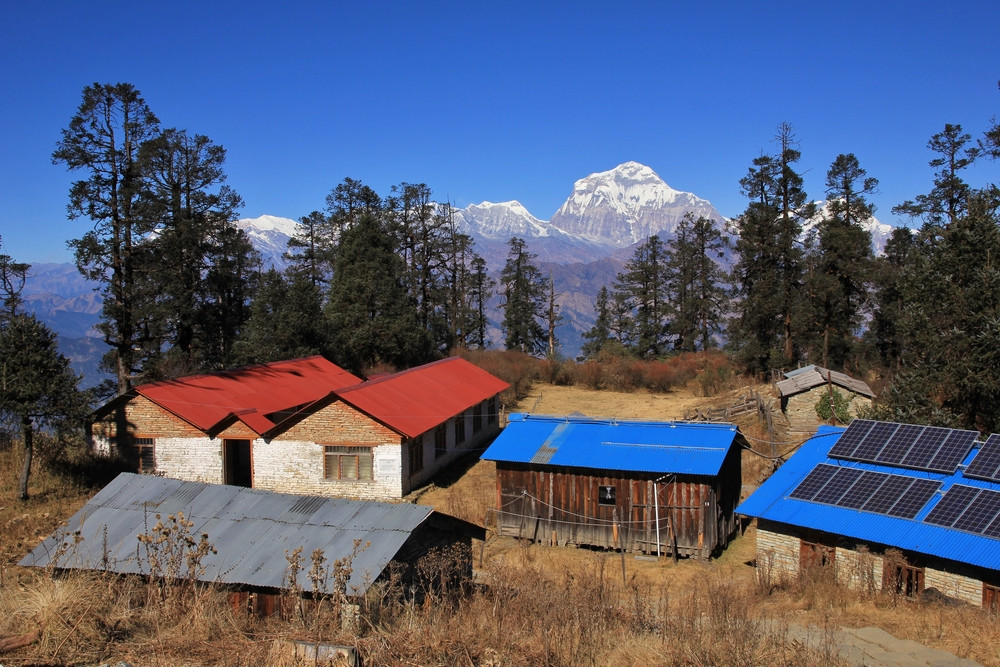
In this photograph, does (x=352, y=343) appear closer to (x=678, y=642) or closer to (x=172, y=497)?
(x=172, y=497)

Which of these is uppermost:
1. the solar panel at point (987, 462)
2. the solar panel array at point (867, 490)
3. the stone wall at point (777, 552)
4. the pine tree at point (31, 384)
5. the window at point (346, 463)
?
the pine tree at point (31, 384)

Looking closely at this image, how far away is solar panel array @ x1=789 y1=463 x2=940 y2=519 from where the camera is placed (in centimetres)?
1425

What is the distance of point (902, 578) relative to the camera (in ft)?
43.0

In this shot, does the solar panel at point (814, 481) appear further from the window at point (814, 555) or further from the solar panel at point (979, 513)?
the solar panel at point (979, 513)

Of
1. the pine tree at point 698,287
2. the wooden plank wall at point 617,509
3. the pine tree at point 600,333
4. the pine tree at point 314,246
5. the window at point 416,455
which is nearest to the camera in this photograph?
the wooden plank wall at point 617,509

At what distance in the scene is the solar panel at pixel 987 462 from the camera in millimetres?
14187

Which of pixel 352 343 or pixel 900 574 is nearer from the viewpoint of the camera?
pixel 900 574

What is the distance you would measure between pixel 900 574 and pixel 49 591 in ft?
45.5

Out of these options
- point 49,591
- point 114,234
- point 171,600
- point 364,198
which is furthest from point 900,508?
point 364,198

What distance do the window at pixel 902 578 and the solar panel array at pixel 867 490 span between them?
3.95 feet

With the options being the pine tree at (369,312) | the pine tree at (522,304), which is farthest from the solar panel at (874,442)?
the pine tree at (522,304)

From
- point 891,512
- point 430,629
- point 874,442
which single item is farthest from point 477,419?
point 430,629

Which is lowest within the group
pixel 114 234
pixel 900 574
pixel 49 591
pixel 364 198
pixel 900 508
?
pixel 900 574

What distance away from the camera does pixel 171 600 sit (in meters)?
6.96
